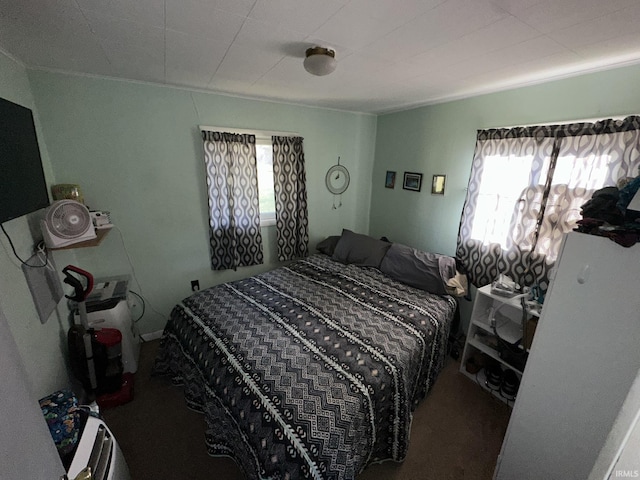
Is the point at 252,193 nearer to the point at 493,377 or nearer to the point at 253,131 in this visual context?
the point at 253,131

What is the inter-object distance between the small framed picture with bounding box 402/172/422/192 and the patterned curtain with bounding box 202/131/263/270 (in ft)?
5.78

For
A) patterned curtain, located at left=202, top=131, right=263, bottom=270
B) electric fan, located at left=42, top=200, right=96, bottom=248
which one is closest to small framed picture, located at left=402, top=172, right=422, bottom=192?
patterned curtain, located at left=202, top=131, right=263, bottom=270

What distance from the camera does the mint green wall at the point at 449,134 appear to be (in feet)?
5.68

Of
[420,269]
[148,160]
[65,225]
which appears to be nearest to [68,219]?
[65,225]

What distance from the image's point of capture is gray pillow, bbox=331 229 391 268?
2.86 m

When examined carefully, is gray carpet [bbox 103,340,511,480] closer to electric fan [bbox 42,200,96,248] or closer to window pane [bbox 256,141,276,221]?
electric fan [bbox 42,200,96,248]

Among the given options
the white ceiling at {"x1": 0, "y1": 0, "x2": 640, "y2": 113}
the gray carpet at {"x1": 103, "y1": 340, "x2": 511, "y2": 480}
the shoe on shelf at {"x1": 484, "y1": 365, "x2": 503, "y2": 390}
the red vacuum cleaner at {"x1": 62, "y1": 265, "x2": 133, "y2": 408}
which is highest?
the white ceiling at {"x1": 0, "y1": 0, "x2": 640, "y2": 113}

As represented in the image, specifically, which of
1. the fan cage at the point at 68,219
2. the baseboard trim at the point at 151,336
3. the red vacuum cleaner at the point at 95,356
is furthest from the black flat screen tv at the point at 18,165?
the baseboard trim at the point at 151,336

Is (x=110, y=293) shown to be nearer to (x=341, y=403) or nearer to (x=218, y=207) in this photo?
(x=218, y=207)

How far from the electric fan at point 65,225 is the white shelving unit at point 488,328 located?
2891mm

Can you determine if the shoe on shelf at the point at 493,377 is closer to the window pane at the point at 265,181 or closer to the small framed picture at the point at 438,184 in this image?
the small framed picture at the point at 438,184

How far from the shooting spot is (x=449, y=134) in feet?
8.68

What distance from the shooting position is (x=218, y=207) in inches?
107

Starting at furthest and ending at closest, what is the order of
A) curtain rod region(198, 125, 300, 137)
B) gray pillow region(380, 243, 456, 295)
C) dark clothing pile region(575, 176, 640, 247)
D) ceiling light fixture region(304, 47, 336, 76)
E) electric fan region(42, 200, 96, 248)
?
curtain rod region(198, 125, 300, 137)
gray pillow region(380, 243, 456, 295)
electric fan region(42, 200, 96, 248)
ceiling light fixture region(304, 47, 336, 76)
dark clothing pile region(575, 176, 640, 247)
